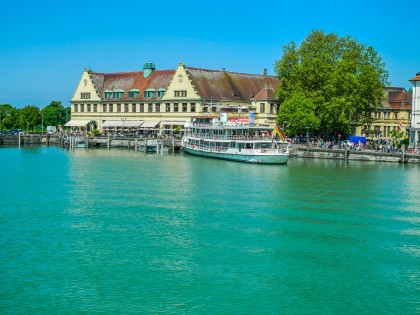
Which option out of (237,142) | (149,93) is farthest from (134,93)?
(237,142)

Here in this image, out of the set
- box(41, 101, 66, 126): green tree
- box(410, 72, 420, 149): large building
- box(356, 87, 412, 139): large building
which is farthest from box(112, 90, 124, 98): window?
box(410, 72, 420, 149): large building

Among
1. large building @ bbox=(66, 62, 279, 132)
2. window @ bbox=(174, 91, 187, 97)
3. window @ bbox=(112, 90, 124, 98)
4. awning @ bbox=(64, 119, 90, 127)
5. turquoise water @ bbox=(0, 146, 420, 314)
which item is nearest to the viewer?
turquoise water @ bbox=(0, 146, 420, 314)

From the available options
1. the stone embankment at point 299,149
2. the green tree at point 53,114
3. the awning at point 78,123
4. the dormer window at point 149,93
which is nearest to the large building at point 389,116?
the stone embankment at point 299,149

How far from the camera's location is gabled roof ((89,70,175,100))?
339ft

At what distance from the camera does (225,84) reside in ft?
321

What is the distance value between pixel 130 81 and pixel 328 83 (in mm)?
39627

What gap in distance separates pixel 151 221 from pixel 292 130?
5298 cm

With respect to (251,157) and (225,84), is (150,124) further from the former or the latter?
(251,157)

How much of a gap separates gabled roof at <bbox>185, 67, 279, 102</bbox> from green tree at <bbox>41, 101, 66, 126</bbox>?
58055 mm

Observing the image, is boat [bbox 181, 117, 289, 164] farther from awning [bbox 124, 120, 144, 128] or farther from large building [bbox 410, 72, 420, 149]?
awning [bbox 124, 120, 144, 128]

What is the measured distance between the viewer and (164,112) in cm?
10025

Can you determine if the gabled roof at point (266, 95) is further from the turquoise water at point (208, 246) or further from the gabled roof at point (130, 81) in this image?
the turquoise water at point (208, 246)

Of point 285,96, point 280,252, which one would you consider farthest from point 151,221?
point 285,96

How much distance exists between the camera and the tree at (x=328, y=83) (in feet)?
262
